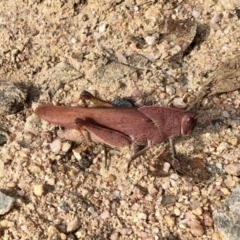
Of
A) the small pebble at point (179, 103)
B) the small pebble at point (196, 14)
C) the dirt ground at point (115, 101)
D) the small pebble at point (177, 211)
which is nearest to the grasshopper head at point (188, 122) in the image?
the dirt ground at point (115, 101)

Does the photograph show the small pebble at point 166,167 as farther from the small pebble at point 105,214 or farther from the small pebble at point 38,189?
the small pebble at point 38,189

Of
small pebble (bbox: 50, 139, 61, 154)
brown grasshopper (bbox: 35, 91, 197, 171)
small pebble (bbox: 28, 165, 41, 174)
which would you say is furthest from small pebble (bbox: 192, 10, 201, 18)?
small pebble (bbox: 28, 165, 41, 174)

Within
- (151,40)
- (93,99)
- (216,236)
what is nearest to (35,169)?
(93,99)

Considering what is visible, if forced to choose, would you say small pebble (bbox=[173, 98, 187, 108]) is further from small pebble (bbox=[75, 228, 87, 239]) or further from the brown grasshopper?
small pebble (bbox=[75, 228, 87, 239])

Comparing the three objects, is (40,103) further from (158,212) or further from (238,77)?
(238,77)

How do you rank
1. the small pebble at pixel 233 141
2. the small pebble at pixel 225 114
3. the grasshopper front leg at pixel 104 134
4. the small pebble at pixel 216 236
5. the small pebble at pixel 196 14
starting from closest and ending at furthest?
the small pebble at pixel 216 236 → the grasshopper front leg at pixel 104 134 → the small pebble at pixel 233 141 → the small pebble at pixel 225 114 → the small pebble at pixel 196 14

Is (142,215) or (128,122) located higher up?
(128,122)

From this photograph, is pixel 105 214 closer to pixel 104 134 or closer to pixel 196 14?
pixel 104 134
